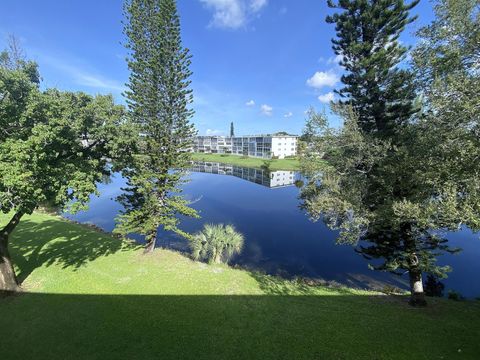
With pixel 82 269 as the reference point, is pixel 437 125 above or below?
above

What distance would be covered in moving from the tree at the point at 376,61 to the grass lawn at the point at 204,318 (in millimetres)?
7389

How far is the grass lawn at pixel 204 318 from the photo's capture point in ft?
21.4

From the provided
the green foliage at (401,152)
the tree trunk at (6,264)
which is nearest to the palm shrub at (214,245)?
the green foliage at (401,152)

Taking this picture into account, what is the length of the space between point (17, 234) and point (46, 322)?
12503mm

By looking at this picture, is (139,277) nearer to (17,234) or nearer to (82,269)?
(82,269)

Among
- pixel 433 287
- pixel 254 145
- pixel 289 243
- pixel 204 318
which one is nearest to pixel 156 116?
pixel 204 318

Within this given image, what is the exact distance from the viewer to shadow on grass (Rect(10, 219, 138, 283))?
12094 millimetres

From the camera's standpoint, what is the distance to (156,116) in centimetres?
1334

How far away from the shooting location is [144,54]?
1276 centimetres

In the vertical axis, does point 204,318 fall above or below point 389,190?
below

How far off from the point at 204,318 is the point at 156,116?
418 inches

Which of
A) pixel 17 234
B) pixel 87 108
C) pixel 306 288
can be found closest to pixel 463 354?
pixel 306 288

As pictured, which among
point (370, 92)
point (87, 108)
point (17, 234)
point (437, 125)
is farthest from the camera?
point (17, 234)

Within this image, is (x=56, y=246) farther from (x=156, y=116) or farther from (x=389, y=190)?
(x=389, y=190)
